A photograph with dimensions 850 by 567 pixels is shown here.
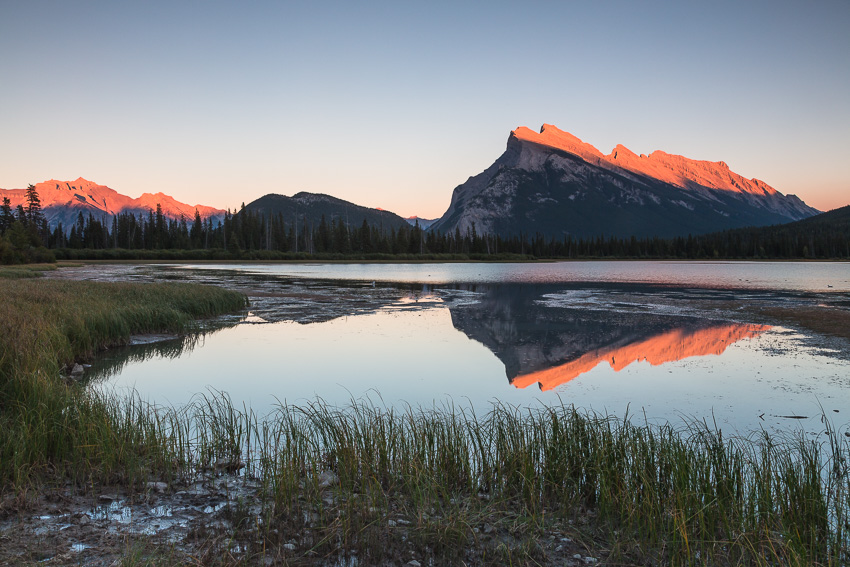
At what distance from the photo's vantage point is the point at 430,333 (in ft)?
73.0

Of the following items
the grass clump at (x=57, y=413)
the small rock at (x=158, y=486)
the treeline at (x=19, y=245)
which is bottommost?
the small rock at (x=158, y=486)

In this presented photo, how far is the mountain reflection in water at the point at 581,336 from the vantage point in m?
15.8

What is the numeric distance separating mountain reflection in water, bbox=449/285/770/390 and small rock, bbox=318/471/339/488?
295 inches

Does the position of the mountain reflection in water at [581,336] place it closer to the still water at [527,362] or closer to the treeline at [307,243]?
the still water at [527,362]

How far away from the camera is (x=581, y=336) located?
21.1 m

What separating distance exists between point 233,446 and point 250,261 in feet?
380

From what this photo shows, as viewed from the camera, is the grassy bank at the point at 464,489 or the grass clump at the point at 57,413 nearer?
the grassy bank at the point at 464,489

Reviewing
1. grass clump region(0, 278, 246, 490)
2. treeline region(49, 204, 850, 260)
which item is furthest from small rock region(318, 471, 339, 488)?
treeline region(49, 204, 850, 260)

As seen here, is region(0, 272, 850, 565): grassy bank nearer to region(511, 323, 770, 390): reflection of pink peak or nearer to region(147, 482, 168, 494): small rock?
region(147, 482, 168, 494): small rock

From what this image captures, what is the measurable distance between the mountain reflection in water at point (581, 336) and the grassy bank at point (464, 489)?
6875 mm

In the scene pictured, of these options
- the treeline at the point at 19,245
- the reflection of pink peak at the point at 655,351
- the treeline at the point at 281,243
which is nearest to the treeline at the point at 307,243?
the treeline at the point at 281,243

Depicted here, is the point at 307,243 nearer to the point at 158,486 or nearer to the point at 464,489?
the point at 158,486

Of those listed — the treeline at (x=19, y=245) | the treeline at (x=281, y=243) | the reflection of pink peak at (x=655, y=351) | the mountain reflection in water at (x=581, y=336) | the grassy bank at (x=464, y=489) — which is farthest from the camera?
the treeline at (x=281, y=243)

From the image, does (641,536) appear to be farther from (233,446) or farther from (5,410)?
(5,410)
